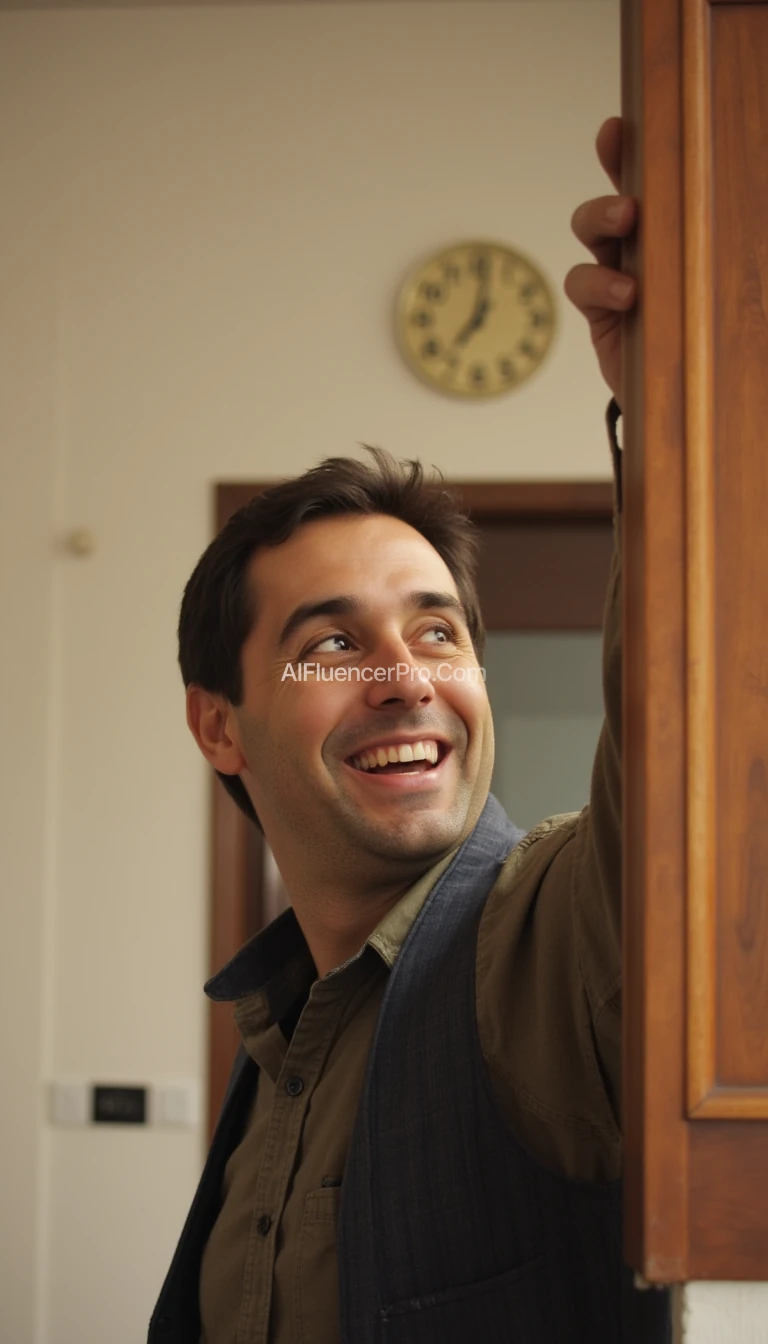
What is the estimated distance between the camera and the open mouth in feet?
3.33

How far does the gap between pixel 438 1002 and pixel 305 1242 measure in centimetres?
22

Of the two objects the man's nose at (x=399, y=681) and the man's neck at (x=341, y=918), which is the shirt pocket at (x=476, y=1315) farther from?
the man's nose at (x=399, y=681)

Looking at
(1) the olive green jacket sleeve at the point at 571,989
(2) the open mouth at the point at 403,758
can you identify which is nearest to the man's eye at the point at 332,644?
(2) the open mouth at the point at 403,758

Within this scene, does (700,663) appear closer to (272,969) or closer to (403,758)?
(403,758)

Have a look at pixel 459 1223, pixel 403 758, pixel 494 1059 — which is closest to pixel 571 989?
pixel 494 1059

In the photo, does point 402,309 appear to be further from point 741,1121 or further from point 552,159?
point 741,1121

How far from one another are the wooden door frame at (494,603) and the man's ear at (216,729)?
94 centimetres

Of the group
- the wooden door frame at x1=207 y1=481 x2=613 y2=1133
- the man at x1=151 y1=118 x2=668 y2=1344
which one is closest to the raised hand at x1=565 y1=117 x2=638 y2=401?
the man at x1=151 y1=118 x2=668 y2=1344

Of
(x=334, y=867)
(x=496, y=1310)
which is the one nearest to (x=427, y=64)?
(x=334, y=867)

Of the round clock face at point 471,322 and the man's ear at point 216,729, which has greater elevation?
the round clock face at point 471,322

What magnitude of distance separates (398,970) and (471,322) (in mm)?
1693

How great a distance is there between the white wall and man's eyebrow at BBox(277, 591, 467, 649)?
1.21m

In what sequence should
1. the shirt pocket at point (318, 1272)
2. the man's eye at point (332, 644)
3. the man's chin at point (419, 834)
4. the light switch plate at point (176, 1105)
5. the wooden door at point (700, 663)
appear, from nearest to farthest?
1. the wooden door at point (700, 663)
2. the shirt pocket at point (318, 1272)
3. the man's chin at point (419, 834)
4. the man's eye at point (332, 644)
5. the light switch plate at point (176, 1105)

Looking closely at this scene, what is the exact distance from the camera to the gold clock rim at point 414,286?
2.30 meters
